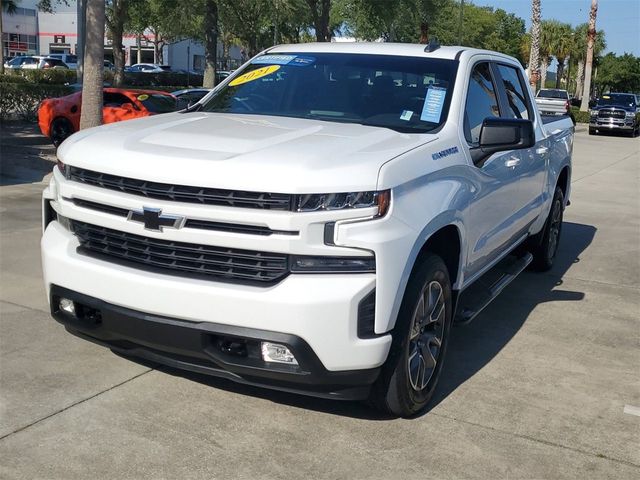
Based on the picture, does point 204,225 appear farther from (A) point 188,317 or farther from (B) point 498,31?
(B) point 498,31

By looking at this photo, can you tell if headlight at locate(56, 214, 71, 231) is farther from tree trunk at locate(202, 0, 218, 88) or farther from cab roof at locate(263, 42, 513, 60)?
tree trunk at locate(202, 0, 218, 88)

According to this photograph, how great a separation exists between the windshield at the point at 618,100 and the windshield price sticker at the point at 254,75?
30871 millimetres

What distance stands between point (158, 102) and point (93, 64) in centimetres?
443

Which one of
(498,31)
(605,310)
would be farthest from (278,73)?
(498,31)

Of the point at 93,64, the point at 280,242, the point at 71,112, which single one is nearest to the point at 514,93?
the point at 280,242

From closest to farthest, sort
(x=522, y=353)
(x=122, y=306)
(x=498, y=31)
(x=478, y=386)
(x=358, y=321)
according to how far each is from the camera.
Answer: (x=358, y=321) → (x=122, y=306) → (x=478, y=386) → (x=522, y=353) → (x=498, y=31)

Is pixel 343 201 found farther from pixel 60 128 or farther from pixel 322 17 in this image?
pixel 322 17

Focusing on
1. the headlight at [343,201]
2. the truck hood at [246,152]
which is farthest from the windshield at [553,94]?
the headlight at [343,201]

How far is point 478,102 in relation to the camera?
17.1 ft

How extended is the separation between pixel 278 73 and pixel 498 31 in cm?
8166

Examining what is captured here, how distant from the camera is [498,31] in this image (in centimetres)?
8219

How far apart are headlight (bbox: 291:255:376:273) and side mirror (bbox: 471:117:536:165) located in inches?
59.3

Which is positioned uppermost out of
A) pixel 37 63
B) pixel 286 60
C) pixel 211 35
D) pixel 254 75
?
pixel 211 35

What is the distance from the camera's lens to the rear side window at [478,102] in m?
4.90
